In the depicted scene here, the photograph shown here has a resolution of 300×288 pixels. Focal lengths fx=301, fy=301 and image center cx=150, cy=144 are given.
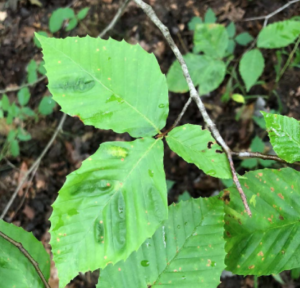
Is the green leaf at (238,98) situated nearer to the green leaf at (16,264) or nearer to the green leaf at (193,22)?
the green leaf at (193,22)

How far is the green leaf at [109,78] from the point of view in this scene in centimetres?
119

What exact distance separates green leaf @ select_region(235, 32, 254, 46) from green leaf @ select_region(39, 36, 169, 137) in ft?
5.35

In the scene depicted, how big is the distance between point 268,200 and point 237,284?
1.31 meters

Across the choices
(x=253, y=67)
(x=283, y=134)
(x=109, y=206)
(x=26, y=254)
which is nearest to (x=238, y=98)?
(x=253, y=67)

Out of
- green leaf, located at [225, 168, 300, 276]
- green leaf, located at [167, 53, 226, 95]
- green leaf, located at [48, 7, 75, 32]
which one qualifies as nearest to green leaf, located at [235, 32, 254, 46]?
green leaf, located at [167, 53, 226, 95]

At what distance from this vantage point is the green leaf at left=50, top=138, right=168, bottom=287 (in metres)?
1.05

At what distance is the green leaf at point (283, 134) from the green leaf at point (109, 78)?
394 millimetres

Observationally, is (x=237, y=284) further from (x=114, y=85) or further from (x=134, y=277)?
(x=114, y=85)

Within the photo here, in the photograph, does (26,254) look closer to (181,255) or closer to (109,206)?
(109,206)

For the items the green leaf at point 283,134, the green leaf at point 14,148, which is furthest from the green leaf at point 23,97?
the green leaf at point 283,134

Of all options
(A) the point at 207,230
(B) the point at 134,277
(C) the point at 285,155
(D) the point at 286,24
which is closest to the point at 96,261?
(B) the point at 134,277

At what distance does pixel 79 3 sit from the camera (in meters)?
3.11

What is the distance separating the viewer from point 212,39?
2.34 meters

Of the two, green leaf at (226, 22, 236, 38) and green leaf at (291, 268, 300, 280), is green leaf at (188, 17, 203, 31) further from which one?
green leaf at (291, 268, 300, 280)
